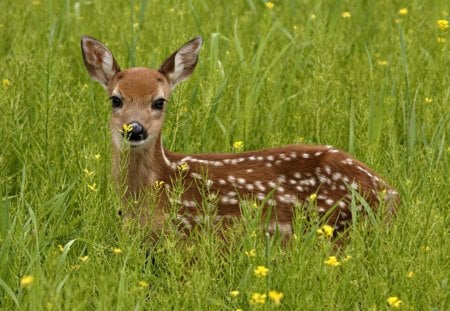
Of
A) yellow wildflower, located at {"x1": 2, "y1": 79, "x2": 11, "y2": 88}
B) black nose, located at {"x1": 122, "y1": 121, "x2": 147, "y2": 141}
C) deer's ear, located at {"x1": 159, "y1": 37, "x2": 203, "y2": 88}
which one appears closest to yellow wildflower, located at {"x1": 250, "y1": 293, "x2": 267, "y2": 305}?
black nose, located at {"x1": 122, "y1": 121, "x2": 147, "y2": 141}

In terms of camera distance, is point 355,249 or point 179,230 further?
point 179,230

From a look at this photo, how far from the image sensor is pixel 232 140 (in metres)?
6.83

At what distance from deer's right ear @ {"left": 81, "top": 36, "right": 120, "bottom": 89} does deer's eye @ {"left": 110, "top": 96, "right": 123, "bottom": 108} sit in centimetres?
29

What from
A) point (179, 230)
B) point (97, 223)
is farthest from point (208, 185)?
point (97, 223)

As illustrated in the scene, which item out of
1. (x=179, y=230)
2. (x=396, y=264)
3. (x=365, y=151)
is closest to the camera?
(x=396, y=264)

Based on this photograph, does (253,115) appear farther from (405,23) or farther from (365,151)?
(405,23)

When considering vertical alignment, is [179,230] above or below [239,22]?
below

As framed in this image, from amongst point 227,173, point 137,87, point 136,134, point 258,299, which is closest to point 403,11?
point 227,173

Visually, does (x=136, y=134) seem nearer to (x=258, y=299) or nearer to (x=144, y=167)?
(x=144, y=167)

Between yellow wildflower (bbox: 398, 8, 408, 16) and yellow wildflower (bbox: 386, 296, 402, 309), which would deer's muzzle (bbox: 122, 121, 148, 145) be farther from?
yellow wildflower (bbox: 398, 8, 408, 16)

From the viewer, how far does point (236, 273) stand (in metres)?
4.85

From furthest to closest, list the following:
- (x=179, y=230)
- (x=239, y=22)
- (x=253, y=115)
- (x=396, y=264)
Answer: (x=239, y=22)
(x=253, y=115)
(x=179, y=230)
(x=396, y=264)

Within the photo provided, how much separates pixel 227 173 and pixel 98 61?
1.00 metres

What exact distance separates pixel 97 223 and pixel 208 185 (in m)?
0.79
